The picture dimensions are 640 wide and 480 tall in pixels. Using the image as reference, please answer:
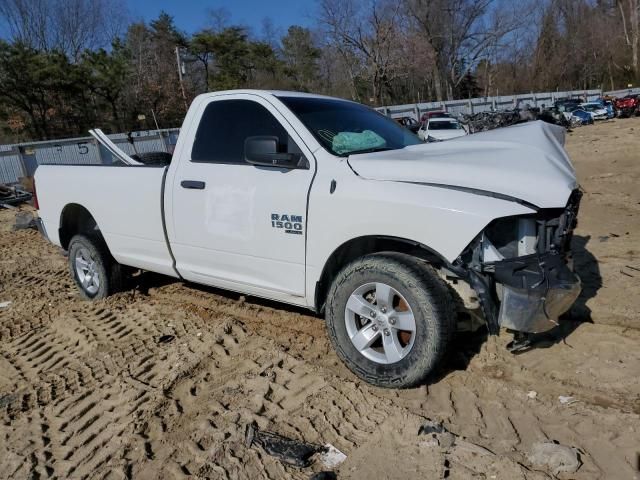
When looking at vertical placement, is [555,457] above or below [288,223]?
below

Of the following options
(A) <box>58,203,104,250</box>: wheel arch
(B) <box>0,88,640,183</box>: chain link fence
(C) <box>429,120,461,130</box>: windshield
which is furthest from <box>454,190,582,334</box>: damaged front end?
(C) <box>429,120,461,130</box>: windshield

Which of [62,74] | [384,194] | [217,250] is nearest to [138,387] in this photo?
[217,250]

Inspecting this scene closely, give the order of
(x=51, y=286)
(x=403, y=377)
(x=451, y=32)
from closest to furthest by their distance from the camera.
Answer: (x=403, y=377), (x=51, y=286), (x=451, y=32)

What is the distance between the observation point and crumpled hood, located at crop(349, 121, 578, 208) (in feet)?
9.11

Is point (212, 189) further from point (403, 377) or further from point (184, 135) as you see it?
point (403, 377)

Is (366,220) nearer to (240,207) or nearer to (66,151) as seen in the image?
(240,207)

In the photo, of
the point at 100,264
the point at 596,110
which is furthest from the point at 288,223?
the point at 596,110

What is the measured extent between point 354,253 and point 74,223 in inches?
142

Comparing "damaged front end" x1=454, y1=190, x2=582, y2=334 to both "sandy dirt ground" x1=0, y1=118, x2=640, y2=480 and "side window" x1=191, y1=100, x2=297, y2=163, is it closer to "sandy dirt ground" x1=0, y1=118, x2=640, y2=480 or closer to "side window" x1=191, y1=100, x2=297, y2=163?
"sandy dirt ground" x1=0, y1=118, x2=640, y2=480

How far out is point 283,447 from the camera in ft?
9.09

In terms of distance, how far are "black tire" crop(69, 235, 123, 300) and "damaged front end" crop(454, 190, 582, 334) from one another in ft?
12.1

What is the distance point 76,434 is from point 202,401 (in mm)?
749

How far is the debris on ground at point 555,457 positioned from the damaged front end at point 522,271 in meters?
0.61

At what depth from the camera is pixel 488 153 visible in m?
3.17
